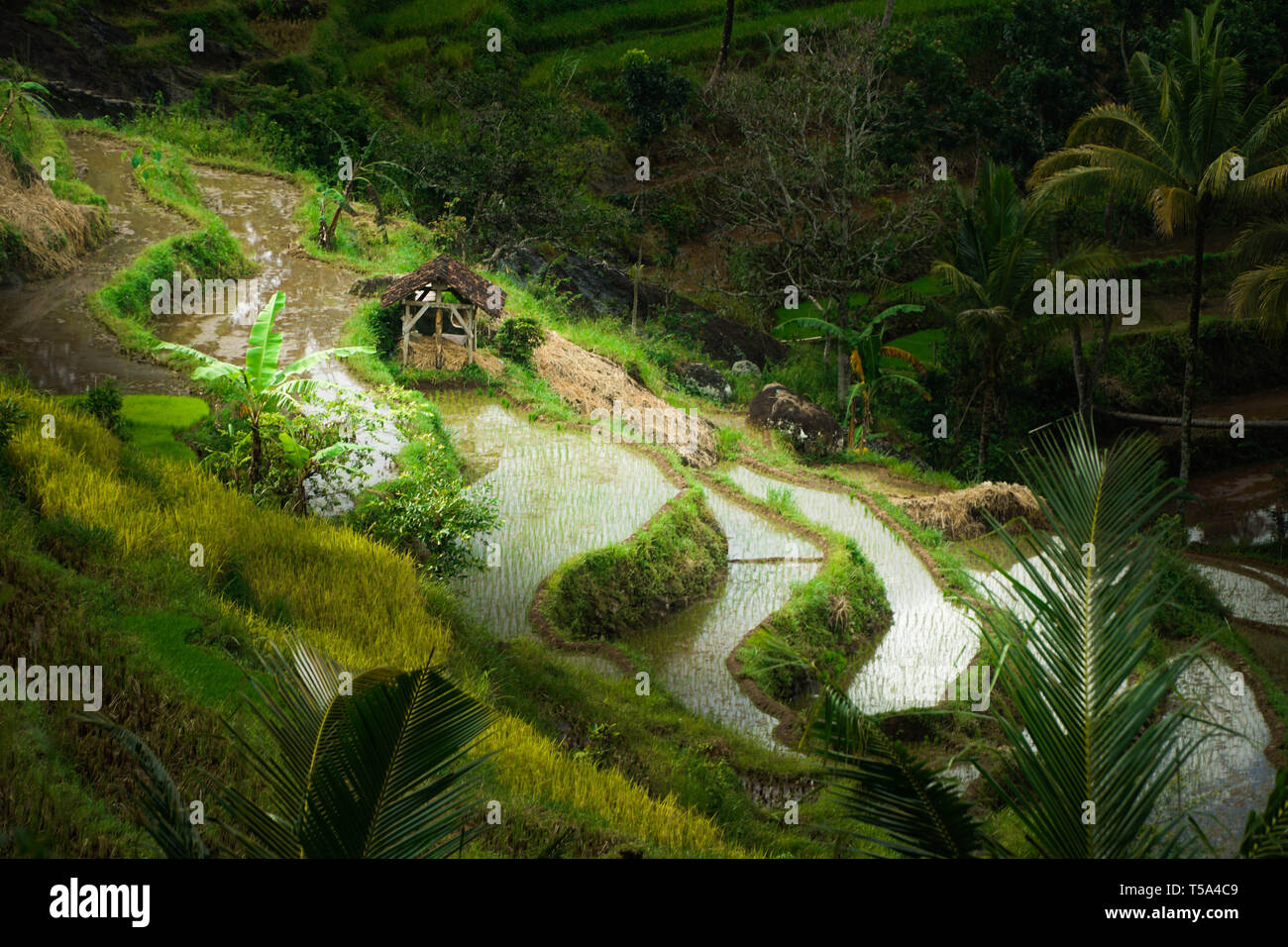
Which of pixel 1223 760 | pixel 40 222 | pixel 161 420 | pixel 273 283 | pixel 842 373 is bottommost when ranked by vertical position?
pixel 1223 760

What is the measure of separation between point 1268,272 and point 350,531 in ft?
31.0

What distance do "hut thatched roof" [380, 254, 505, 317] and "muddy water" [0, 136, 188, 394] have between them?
194cm

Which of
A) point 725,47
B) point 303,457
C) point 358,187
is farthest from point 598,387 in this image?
point 725,47

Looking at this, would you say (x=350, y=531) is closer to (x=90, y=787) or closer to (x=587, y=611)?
(x=587, y=611)

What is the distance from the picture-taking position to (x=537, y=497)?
25.5 ft

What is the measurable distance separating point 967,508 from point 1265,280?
400 centimetres

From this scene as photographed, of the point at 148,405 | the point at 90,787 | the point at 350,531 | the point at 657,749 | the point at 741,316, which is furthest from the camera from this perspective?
the point at 741,316

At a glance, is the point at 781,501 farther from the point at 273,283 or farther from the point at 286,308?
the point at 273,283

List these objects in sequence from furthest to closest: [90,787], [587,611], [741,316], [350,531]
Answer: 1. [741,316]
2. [587,611]
3. [350,531]
4. [90,787]

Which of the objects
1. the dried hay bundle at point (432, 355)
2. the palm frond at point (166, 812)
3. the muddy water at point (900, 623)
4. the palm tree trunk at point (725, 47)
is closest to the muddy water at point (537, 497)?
the dried hay bundle at point (432, 355)

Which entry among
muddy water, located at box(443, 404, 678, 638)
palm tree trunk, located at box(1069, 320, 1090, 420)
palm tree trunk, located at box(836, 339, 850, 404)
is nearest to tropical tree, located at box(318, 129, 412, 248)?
muddy water, located at box(443, 404, 678, 638)

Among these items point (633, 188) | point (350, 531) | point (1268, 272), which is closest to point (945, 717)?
point (350, 531)

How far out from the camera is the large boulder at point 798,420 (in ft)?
37.0

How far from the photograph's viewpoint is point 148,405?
6.97m
